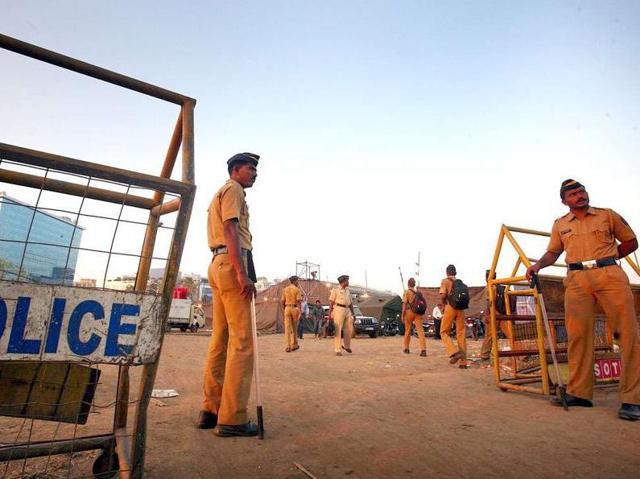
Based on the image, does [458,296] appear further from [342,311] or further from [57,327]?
[57,327]

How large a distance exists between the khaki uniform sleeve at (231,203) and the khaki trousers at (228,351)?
1.04ft

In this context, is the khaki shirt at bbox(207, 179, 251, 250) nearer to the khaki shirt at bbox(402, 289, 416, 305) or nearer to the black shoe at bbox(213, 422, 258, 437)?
the black shoe at bbox(213, 422, 258, 437)

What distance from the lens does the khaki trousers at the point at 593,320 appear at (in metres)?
3.31

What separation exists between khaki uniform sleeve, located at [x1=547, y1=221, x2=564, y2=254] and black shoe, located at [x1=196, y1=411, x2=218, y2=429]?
3.74 metres

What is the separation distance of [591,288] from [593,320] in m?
0.31

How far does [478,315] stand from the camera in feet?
69.7

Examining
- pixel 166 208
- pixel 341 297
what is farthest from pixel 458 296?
pixel 166 208

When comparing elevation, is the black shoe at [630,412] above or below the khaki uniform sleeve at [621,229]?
below

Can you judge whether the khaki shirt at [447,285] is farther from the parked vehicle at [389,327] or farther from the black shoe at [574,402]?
the parked vehicle at [389,327]

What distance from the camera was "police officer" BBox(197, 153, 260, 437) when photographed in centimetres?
258

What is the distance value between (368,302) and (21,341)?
23129 mm

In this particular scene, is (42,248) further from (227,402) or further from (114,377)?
(114,377)

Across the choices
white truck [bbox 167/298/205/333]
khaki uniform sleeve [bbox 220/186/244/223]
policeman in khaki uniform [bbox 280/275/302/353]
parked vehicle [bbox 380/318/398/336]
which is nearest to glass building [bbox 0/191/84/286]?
khaki uniform sleeve [bbox 220/186/244/223]

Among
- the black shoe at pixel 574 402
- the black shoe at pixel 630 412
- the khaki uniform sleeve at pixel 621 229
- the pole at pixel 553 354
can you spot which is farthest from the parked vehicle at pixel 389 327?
the black shoe at pixel 630 412
